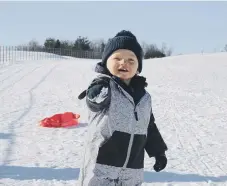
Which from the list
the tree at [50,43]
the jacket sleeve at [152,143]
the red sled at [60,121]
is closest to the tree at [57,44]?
the tree at [50,43]

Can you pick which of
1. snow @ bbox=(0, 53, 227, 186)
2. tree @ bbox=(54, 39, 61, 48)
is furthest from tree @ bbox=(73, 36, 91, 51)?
snow @ bbox=(0, 53, 227, 186)

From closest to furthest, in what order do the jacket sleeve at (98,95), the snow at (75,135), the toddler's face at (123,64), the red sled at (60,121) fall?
the jacket sleeve at (98,95) < the toddler's face at (123,64) < the snow at (75,135) < the red sled at (60,121)

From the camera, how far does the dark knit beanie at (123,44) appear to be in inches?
101

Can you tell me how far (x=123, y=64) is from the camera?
2516 mm

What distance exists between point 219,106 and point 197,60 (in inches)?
656

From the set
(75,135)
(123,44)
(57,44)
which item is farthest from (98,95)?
(57,44)

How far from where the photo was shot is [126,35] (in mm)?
2627

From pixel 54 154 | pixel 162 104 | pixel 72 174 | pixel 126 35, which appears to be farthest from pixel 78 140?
pixel 162 104

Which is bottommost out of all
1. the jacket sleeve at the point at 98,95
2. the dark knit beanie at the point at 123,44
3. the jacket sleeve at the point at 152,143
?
the jacket sleeve at the point at 152,143

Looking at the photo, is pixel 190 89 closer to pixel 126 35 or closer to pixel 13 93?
pixel 13 93

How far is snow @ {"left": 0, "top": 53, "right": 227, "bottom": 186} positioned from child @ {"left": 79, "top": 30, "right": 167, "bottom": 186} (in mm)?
2219

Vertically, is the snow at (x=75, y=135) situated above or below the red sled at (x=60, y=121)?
below

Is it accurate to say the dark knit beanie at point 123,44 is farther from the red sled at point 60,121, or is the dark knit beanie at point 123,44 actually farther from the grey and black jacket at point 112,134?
the red sled at point 60,121

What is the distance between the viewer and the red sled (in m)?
7.75
